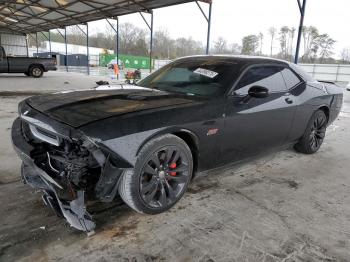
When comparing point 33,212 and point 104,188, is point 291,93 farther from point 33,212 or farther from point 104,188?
point 33,212

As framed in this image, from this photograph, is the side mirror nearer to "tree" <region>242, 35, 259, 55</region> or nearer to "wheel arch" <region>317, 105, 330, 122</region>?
"wheel arch" <region>317, 105, 330, 122</region>

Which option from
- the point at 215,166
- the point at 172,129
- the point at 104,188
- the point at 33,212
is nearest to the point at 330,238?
the point at 215,166

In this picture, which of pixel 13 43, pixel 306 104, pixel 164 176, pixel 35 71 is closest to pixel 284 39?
pixel 35 71

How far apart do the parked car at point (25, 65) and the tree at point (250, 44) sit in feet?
68.6

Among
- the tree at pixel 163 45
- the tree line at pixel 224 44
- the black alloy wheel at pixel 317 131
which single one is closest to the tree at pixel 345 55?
the tree line at pixel 224 44

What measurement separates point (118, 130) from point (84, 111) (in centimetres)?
41

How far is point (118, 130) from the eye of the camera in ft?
7.50

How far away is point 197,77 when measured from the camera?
3.48 meters

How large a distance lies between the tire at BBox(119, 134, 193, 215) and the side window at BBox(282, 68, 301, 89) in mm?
1943

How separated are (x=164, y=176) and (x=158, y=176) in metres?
0.08

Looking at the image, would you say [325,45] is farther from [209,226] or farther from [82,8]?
[209,226]

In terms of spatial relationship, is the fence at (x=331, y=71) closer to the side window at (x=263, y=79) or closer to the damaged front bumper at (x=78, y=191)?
the side window at (x=263, y=79)

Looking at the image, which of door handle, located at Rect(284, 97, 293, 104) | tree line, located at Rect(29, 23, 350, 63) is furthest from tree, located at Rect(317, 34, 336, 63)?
door handle, located at Rect(284, 97, 293, 104)

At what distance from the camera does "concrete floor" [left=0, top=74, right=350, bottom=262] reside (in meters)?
2.26
